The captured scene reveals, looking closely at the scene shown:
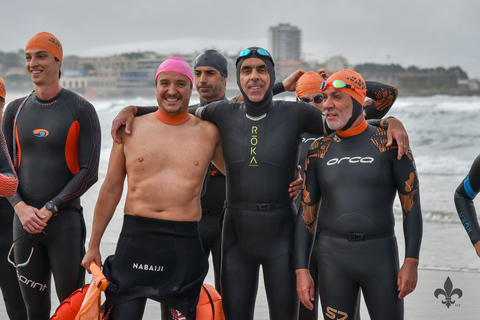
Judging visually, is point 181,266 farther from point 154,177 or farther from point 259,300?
point 259,300

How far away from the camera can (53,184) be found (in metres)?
4.30

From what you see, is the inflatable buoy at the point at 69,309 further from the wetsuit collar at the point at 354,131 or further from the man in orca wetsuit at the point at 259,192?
the wetsuit collar at the point at 354,131

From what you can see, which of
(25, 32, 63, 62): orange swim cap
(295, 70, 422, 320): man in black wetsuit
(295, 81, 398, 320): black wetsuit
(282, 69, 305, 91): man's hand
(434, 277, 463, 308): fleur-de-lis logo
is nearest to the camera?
(295, 70, 422, 320): man in black wetsuit

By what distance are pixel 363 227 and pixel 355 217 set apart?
0.24 feet

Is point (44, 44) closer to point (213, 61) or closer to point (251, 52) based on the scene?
point (213, 61)

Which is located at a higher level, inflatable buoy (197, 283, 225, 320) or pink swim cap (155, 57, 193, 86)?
pink swim cap (155, 57, 193, 86)

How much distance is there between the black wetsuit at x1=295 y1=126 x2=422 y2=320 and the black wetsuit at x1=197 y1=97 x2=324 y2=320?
0.23 meters

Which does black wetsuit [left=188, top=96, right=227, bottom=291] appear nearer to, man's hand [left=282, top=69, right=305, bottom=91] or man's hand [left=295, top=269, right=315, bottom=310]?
man's hand [left=282, top=69, right=305, bottom=91]

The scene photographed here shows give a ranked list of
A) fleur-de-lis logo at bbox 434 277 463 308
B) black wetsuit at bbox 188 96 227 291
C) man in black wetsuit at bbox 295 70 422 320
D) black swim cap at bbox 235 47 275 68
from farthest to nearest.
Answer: fleur-de-lis logo at bbox 434 277 463 308 < black wetsuit at bbox 188 96 227 291 < black swim cap at bbox 235 47 275 68 < man in black wetsuit at bbox 295 70 422 320

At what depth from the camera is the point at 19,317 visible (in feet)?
14.9

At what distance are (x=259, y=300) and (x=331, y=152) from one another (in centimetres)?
292

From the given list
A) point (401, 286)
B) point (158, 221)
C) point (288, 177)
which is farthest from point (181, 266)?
point (401, 286)

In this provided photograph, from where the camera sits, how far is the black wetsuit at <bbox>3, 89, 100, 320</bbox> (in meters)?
4.26

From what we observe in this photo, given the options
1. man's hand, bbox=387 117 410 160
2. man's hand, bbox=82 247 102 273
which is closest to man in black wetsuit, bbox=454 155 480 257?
man's hand, bbox=387 117 410 160
